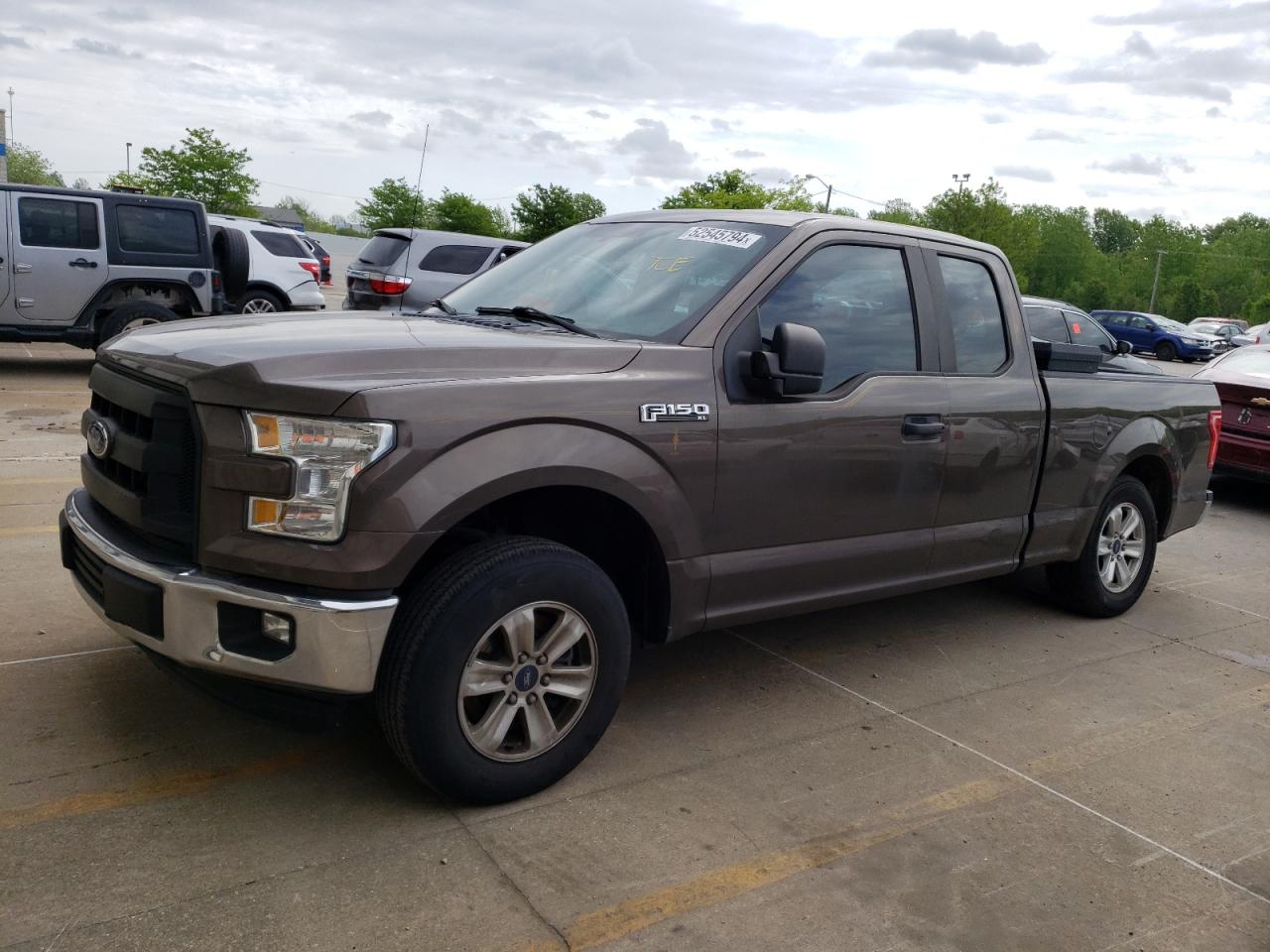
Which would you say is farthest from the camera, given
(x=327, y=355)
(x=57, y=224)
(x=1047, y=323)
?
(x=1047, y=323)

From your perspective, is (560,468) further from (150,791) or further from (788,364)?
(150,791)

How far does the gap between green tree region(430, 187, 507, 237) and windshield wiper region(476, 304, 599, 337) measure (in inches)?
2185

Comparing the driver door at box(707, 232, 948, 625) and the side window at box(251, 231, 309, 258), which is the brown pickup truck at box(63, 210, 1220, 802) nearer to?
the driver door at box(707, 232, 948, 625)

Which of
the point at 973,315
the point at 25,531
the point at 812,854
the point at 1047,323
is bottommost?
the point at 812,854

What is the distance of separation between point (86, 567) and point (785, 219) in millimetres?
2759

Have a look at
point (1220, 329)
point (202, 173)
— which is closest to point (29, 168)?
point (202, 173)

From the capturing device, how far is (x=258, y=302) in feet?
47.2

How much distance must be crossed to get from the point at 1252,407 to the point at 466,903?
8915 millimetres

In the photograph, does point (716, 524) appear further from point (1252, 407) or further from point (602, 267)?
point (1252, 407)

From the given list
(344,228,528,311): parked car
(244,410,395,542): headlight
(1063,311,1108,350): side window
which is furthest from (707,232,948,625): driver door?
(1063,311,1108,350): side window

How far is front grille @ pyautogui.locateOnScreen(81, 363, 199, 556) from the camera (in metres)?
3.21

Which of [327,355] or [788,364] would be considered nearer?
[327,355]


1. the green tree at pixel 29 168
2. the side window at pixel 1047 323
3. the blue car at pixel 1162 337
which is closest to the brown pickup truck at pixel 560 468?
the side window at pixel 1047 323

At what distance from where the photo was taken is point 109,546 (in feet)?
11.0
